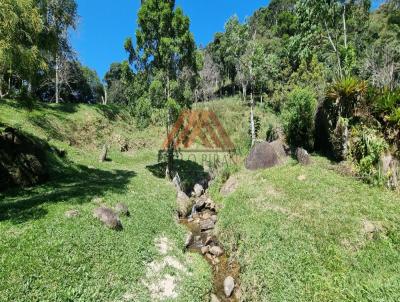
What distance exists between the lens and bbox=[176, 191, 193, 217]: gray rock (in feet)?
62.0

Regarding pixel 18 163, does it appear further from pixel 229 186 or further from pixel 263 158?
pixel 263 158

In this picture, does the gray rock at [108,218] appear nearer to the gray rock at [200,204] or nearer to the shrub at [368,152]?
the gray rock at [200,204]

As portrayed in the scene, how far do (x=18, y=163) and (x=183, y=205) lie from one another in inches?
382

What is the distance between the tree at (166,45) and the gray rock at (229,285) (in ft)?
47.4

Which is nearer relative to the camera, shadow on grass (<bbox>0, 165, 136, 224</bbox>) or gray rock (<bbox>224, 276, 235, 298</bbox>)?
gray rock (<bbox>224, 276, 235, 298</bbox>)

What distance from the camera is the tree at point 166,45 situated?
22719mm

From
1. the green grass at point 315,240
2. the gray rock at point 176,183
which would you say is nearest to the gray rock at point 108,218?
the green grass at point 315,240

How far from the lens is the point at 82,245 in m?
10.6

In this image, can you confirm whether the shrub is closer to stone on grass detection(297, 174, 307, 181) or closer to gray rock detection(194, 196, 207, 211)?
stone on grass detection(297, 174, 307, 181)

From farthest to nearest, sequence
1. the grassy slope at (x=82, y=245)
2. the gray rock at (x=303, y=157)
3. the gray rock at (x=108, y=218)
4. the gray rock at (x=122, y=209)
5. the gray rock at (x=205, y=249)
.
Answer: the gray rock at (x=303, y=157) < the gray rock at (x=122, y=209) < the gray rock at (x=205, y=249) < the gray rock at (x=108, y=218) < the grassy slope at (x=82, y=245)

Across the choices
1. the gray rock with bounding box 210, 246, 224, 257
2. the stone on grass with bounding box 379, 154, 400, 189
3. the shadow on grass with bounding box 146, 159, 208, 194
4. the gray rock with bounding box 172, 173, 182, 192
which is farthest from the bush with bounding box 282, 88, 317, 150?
the gray rock with bounding box 210, 246, 224, 257

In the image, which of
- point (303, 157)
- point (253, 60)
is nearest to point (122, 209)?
point (303, 157)

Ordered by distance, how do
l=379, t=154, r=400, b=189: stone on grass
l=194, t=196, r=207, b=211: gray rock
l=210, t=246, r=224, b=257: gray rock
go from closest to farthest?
l=210, t=246, r=224, b=257: gray rock → l=379, t=154, r=400, b=189: stone on grass → l=194, t=196, r=207, b=211: gray rock

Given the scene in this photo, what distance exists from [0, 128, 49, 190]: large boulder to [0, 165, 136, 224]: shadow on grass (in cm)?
71
